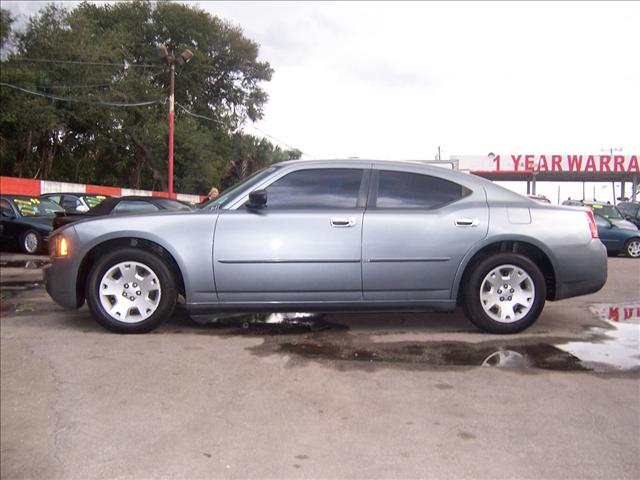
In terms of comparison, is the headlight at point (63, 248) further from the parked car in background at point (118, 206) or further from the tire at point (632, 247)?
the tire at point (632, 247)

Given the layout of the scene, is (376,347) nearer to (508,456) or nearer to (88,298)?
(508,456)

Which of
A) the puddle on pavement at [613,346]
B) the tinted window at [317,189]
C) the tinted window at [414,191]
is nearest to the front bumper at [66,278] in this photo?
the tinted window at [317,189]

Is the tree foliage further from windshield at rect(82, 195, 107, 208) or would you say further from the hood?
the hood

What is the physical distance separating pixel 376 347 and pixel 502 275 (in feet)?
4.49

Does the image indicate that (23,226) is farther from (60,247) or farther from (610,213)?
(610,213)

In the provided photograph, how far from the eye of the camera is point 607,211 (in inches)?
626

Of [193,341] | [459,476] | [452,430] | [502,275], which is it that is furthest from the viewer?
[502,275]

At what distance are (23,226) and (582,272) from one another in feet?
38.0

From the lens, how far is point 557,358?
435cm

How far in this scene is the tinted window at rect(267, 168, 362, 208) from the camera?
506 centimetres

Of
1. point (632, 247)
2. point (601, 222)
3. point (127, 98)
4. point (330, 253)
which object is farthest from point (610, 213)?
point (127, 98)

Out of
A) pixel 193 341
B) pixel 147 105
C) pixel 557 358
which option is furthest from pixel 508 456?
pixel 147 105

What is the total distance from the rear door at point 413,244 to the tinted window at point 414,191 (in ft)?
0.03

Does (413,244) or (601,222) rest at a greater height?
(601,222)
